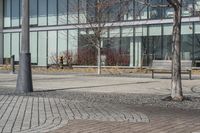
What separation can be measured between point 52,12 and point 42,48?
11.5 feet

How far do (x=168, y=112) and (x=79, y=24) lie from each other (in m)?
27.6

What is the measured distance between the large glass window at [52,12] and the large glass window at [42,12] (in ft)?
1.75

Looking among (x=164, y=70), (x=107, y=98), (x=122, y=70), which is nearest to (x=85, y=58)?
(x=122, y=70)

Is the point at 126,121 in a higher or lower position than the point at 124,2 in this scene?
lower

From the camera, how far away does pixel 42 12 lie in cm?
4606

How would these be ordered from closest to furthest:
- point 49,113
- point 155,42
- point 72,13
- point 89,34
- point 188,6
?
point 49,113, point 188,6, point 89,34, point 155,42, point 72,13

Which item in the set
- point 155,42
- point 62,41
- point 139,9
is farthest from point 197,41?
point 139,9

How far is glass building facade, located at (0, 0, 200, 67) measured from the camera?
35.7 meters

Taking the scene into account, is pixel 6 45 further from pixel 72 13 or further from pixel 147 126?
pixel 147 126

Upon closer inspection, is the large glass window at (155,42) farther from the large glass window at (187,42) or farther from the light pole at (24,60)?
the light pole at (24,60)

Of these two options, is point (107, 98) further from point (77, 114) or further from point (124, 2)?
point (77, 114)

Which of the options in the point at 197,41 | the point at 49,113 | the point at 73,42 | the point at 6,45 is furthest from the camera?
the point at 6,45

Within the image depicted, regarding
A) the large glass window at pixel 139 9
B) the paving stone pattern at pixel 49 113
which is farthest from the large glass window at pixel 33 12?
the paving stone pattern at pixel 49 113

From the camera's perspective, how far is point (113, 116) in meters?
10.9
